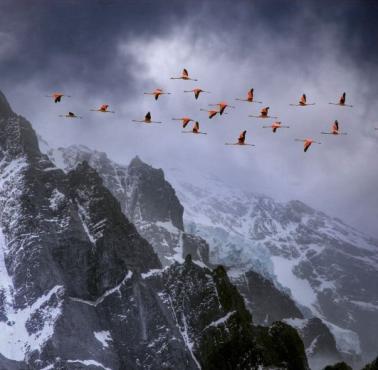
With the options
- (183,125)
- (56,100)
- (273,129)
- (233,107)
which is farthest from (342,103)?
(56,100)

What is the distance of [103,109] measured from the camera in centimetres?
10188

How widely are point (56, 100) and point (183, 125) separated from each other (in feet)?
72.8

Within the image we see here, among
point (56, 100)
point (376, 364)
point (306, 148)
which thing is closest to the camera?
point (306, 148)

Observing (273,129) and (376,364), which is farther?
(376,364)

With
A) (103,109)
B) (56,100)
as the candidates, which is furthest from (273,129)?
A: (56,100)

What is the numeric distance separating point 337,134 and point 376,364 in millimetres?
95927

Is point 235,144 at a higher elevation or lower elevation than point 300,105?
lower

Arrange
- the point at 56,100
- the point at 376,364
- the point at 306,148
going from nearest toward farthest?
1. the point at 306,148
2. the point at 56,100
3. the point at 376,364

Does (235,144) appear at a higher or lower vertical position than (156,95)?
lower

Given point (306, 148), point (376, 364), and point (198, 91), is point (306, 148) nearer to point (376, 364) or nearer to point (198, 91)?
point (198, 91)

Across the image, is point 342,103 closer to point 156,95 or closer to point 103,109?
point 156,95

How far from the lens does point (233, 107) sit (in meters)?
96.9

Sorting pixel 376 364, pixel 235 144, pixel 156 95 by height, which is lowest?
pixel 376 364

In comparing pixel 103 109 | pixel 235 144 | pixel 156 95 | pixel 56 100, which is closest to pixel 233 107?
pixel 235 144
